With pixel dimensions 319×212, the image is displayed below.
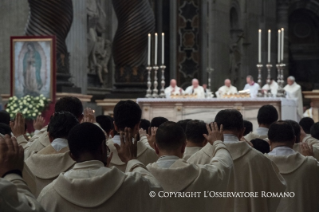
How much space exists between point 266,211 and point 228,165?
0.94 meters

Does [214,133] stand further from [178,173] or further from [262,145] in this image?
[262,145]

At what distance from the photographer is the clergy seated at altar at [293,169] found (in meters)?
5.38

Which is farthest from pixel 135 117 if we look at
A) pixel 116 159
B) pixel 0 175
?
pixel 0 175

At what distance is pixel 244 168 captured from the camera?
5145mm

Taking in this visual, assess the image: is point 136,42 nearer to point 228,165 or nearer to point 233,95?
point 233,95

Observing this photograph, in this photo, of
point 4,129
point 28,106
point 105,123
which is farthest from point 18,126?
point 28,106

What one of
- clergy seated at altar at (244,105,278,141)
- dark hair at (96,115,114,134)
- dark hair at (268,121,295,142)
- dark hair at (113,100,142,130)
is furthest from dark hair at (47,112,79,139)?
clergy seated at altar at (244,105,278,141)

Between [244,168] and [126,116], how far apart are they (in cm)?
92

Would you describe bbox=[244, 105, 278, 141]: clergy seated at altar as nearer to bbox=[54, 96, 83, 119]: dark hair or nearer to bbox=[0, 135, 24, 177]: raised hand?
bbox=[54, 96, 83, 119]: dark hair

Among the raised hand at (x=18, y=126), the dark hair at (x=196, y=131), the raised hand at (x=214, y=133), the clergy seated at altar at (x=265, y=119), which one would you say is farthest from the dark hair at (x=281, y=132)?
the raised hand at (x=18, y=126)

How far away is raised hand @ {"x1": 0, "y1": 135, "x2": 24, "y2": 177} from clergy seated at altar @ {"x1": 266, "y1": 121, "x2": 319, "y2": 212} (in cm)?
257

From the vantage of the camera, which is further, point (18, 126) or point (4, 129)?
point (18, 126)

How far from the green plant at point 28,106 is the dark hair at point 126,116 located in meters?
7.40

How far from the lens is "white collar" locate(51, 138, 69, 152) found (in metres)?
4.87
